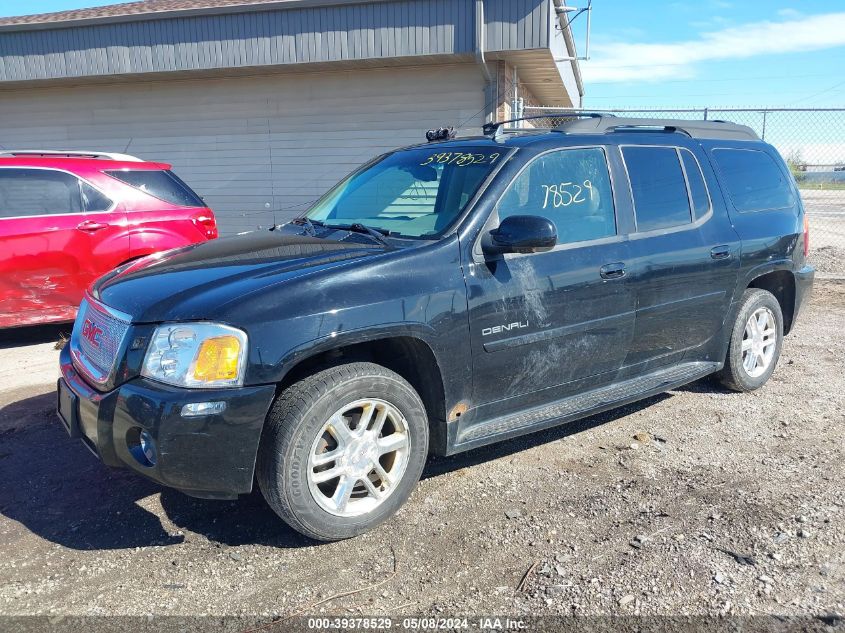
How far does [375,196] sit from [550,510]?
2111 millimetres

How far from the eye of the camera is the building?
34.6 ft

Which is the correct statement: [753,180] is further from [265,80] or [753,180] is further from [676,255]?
[265,80]

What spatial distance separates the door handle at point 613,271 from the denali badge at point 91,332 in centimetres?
264

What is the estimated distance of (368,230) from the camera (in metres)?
3.82

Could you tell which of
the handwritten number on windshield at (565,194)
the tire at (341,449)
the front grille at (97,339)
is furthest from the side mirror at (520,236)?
the front grille at (97,339)

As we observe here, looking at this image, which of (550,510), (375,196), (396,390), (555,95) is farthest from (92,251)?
(555,95)

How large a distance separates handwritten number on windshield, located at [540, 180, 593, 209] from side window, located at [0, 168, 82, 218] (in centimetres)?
489

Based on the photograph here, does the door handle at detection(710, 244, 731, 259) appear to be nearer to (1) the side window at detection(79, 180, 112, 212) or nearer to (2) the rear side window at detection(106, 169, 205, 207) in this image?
(2) the rear side window at detection(106, 169, 205, 207)

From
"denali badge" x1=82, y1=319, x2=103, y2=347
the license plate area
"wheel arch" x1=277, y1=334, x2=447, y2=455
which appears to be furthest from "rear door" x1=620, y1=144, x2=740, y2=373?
the license plate area

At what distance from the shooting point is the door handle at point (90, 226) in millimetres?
6648

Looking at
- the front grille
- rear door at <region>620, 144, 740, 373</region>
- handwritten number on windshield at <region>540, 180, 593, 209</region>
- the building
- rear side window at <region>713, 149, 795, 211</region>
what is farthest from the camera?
the building

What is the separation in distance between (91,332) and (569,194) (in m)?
2.65

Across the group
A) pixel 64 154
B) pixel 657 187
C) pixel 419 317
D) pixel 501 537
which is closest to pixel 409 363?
pixel 419 317

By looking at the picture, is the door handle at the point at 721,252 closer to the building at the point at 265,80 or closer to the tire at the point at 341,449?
the tire at the point at 341,449
